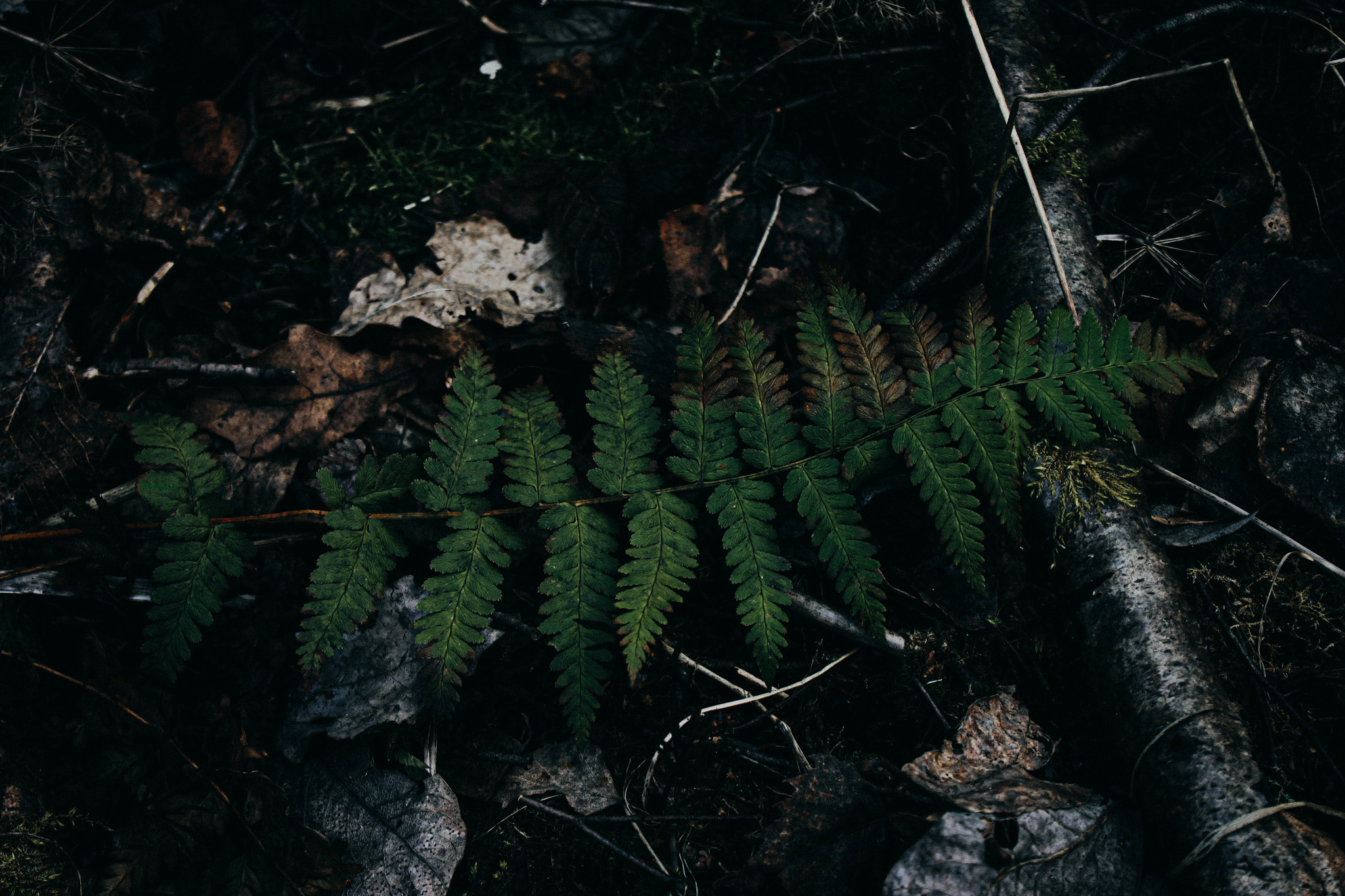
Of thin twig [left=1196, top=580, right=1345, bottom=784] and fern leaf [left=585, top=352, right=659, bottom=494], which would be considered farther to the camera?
fern leaf [left=585, top=352, right=659, bottom=494]

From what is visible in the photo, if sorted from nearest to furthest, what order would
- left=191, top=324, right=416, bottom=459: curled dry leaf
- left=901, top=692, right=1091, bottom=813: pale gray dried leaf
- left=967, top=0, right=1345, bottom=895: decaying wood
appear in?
left=967, top=0, right=1345, bottom=895: decaying wood → left=901, top=692, right=1091, bottom=813: pale gray dried leaf → left=191, top=324, right=416, bottom=459: curled dry leaf

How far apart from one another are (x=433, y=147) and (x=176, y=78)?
1.24 meters

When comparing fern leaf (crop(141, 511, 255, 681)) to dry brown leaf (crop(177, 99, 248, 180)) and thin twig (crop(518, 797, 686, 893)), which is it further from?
dry brown leaf (crop(177, 99, 248, 180))

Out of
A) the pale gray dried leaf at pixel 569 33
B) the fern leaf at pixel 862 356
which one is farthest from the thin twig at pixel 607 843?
the pale gray dried leaf at pixel 569 33

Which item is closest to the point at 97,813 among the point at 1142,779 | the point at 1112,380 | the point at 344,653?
the point at 344,653

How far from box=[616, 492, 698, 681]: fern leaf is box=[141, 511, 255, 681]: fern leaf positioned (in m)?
1.39

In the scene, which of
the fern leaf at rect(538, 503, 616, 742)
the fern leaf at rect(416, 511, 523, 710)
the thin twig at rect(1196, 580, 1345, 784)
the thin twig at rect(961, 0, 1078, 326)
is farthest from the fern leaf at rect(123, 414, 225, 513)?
the thin twig at rect(1196, 580, 1345, 784)

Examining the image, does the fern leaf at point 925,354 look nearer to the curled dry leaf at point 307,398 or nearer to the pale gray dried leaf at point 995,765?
the pale gray dried leaf at point 995,765

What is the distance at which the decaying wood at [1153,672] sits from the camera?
1.94 meters

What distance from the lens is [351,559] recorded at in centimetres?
242

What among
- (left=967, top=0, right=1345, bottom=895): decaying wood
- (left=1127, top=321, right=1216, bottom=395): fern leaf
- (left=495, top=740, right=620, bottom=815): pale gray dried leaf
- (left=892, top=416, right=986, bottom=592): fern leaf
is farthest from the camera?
(left=495, top=740, right=620, bottom=815): pale gray dried leaf

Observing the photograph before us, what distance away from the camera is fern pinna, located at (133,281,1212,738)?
231 cm

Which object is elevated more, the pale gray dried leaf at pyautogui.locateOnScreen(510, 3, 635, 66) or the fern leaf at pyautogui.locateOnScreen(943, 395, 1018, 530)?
the pale gray dried leaf at pyautogui.locateOnScreen(510, 3, 635, 66)

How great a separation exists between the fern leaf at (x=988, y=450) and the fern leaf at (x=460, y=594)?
66.2 inches
